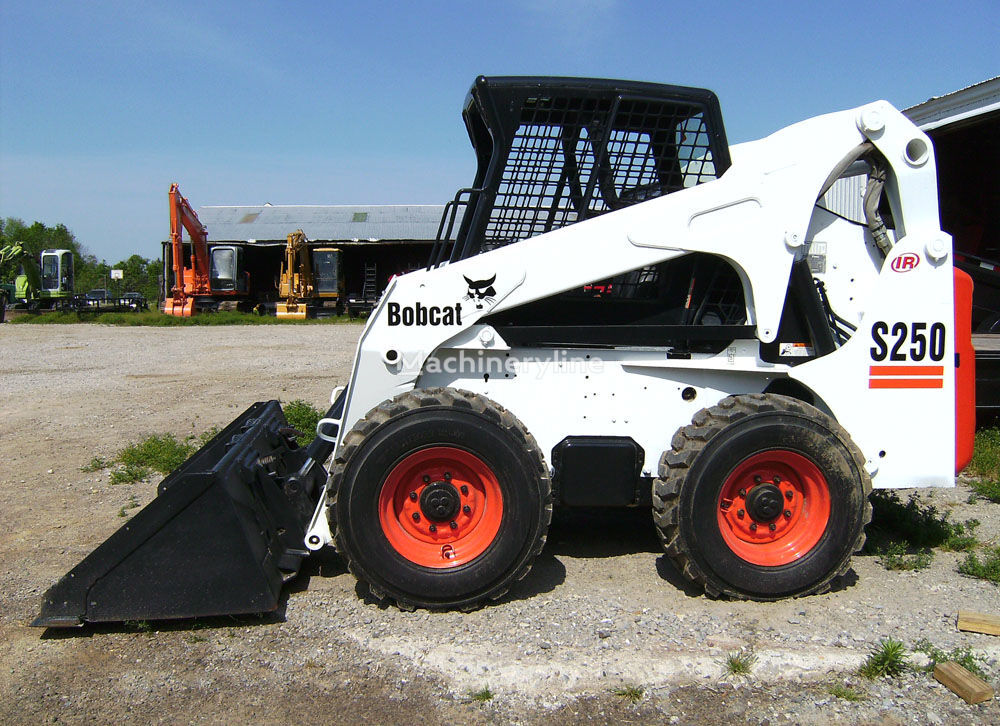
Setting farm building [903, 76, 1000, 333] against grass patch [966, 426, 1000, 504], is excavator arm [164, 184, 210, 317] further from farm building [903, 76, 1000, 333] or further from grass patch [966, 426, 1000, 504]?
grass patch [966, 426, 1000, 504]

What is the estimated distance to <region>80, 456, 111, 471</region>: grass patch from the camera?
6682 mm

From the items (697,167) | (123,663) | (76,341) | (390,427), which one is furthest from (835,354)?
(76,341)

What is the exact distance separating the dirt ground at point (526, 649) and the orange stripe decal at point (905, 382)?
108 cm

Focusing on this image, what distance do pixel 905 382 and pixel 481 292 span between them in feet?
7.57

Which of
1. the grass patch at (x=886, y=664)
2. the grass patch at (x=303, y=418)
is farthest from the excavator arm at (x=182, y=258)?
the grass patch at (x=886, y=664)

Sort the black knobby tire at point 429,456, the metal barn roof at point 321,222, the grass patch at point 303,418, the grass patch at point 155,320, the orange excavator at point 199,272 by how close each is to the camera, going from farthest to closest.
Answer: the metal barn roof at point 321,222 < the orange excavator at point 199,272 < the grass patch at point 155,320 < the grass patch at point 303,418 < the black knobby tire at point 429,456

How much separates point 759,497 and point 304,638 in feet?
7.71

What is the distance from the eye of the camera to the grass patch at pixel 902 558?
4523 millimetres

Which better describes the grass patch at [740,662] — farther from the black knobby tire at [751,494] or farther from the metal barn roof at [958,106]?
the metal barn roof at [958,106]

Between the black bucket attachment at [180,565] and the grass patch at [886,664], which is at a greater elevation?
the black bucket attachment at [180,565]

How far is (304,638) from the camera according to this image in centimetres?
371

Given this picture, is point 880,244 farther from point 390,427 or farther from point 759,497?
point 390,427

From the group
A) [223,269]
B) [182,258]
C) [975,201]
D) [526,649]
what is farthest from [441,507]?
[223,269]

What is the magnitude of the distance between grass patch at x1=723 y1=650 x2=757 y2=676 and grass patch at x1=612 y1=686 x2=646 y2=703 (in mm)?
415
